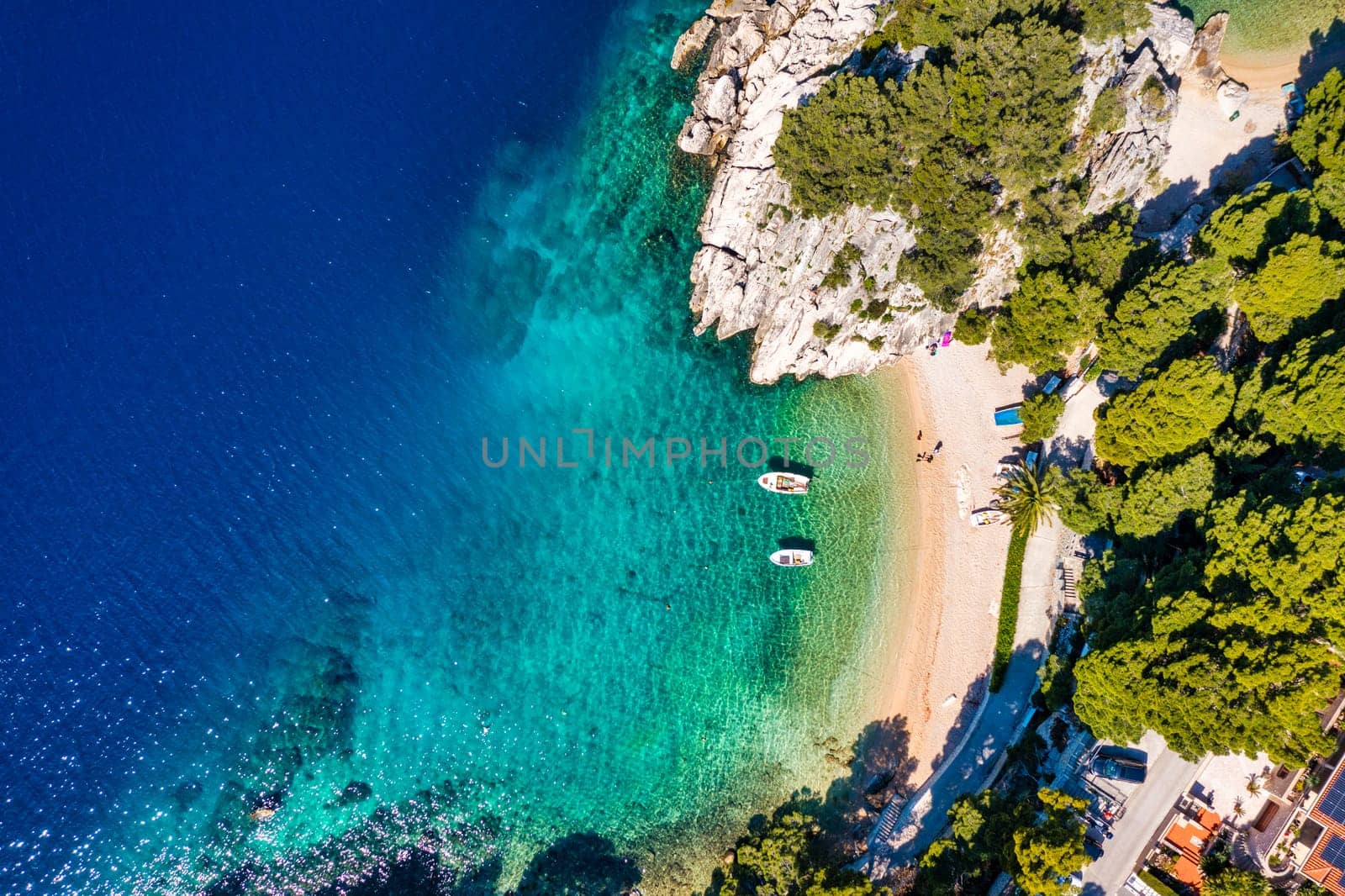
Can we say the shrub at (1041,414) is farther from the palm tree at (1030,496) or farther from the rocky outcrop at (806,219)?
the rocky outcrop at (806,219)

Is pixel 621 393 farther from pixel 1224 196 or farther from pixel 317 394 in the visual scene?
pixel 1224 196

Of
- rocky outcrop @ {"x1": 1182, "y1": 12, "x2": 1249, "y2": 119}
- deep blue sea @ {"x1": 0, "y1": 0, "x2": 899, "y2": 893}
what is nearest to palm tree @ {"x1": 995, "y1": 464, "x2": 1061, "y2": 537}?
deep blue sea @ {"x1": 0, "y1": 0, "x2": 899, "y2": 893}

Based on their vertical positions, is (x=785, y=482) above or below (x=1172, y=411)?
below

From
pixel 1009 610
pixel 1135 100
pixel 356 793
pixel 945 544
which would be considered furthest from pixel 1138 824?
pixel 356 793

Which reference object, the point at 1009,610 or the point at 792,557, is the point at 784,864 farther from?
the point at 1009,610

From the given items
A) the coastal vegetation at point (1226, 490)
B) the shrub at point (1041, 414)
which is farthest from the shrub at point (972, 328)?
the shrub at point (1041, 414)

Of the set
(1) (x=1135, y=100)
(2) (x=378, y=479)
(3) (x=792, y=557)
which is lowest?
(2) (x=378, y=479)

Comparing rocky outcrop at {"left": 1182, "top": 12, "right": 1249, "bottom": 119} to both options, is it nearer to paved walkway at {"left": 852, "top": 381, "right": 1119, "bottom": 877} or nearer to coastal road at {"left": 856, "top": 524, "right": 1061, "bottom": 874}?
paved walkway at {"left": 852, "top": 381, "right": 1119, "bottom": 877}
